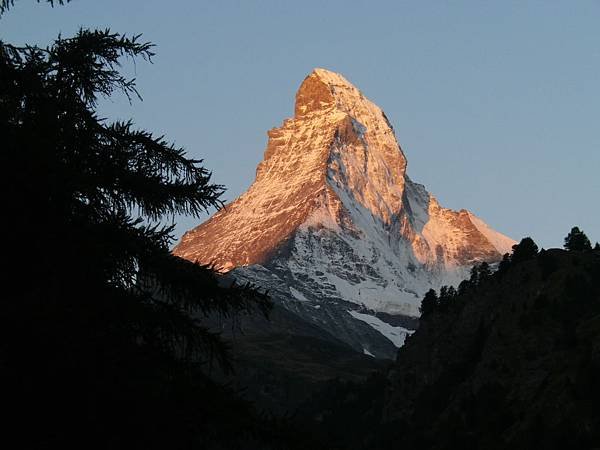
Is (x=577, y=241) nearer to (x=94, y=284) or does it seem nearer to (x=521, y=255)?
(x=521, y=255)

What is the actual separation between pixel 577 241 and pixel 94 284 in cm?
17258

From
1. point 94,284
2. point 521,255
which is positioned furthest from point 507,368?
point 94,284

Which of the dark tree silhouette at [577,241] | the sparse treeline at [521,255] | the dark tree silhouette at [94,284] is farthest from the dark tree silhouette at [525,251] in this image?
the dark tree silhouette at [94,284]

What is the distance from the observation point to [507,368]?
13088 cm

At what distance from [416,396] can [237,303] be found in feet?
547

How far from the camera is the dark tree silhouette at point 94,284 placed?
1032cm

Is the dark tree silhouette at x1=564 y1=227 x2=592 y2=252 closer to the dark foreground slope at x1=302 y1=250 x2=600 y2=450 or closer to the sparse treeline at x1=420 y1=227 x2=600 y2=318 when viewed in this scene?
the sparse treeline at x1=420 y1=227 x2=600 y2=318

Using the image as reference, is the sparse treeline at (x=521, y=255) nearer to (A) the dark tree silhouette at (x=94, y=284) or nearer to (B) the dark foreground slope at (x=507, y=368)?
(B) the dark foreground slope at (x=507, y=368)

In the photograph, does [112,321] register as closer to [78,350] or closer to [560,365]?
[78,350]

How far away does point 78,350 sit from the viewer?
1029 cm

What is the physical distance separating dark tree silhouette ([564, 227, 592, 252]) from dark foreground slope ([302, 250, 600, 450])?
1494cm

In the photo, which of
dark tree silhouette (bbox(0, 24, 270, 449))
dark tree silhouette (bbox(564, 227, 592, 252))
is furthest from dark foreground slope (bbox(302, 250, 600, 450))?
dark tree silhouette (bbox(0, 24, 270, 449))

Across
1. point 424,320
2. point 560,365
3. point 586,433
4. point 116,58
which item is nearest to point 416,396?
point 424,320

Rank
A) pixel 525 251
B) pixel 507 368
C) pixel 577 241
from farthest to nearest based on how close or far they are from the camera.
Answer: pixel 577 241 → pixel 525 251 → pixel 507 368
